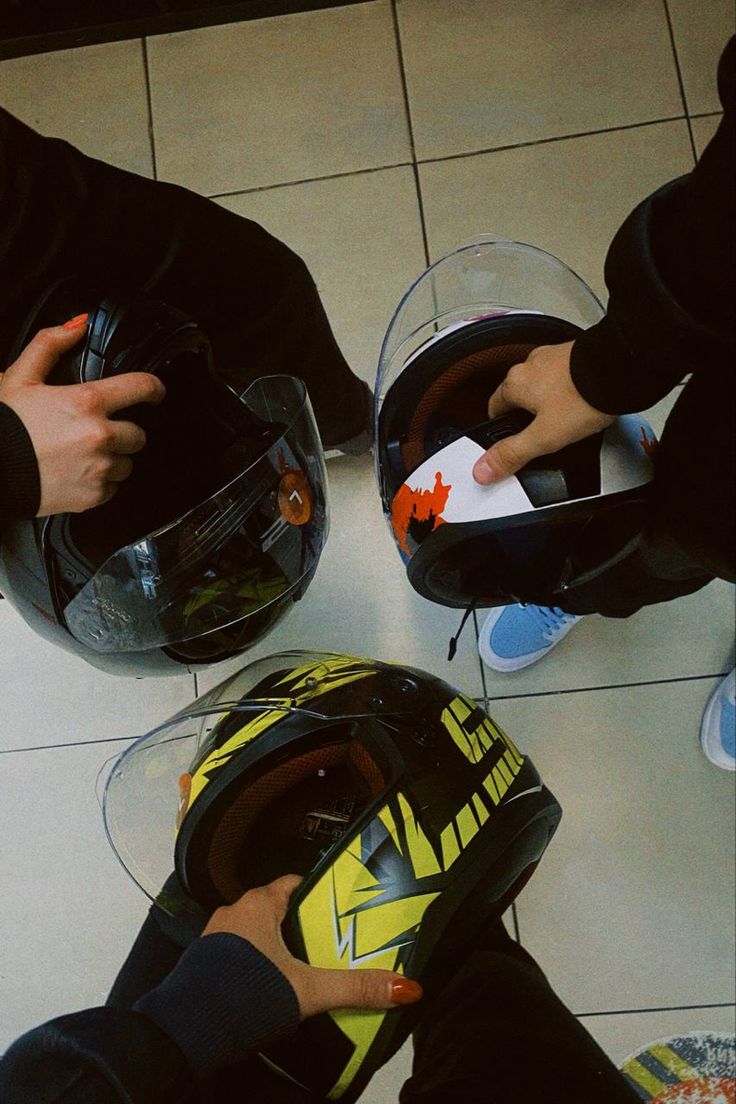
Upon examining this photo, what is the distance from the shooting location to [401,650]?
132 cm

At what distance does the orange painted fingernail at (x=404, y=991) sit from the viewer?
85 cm

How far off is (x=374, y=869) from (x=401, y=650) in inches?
18.5

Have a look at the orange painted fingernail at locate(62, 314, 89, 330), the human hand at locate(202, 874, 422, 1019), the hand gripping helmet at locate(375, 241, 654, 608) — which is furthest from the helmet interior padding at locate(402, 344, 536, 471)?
the human hand at locate(202, 874, 422, 1019)

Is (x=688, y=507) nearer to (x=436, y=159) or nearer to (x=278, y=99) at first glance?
(x=436, y=159)

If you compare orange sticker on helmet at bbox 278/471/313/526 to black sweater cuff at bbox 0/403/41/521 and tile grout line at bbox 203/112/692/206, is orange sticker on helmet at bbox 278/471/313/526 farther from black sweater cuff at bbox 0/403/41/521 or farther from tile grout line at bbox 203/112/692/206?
tile grout line at bbox 203/112/692/206

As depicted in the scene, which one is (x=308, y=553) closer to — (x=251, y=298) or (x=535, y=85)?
→ (x=251, y=298)

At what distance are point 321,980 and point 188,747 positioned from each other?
325 millimetres

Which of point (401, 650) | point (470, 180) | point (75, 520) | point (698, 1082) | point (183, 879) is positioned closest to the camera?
point (75, 520)

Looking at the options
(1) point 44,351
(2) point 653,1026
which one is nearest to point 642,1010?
(2) point 653,1026

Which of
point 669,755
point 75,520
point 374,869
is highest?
point 75,520

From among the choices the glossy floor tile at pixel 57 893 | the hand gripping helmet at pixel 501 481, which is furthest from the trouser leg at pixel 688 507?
the glossy floor tile at pixel 57 893

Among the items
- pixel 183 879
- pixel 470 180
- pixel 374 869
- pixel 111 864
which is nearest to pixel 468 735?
pixel 374 869

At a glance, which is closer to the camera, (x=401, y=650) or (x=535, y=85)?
(x=401, y=650)

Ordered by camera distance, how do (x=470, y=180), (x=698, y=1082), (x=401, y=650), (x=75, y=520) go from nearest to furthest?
(x=75, y=520) < (x=698, y=1082) < (x=401, y=650) < (x=470, y=180)
